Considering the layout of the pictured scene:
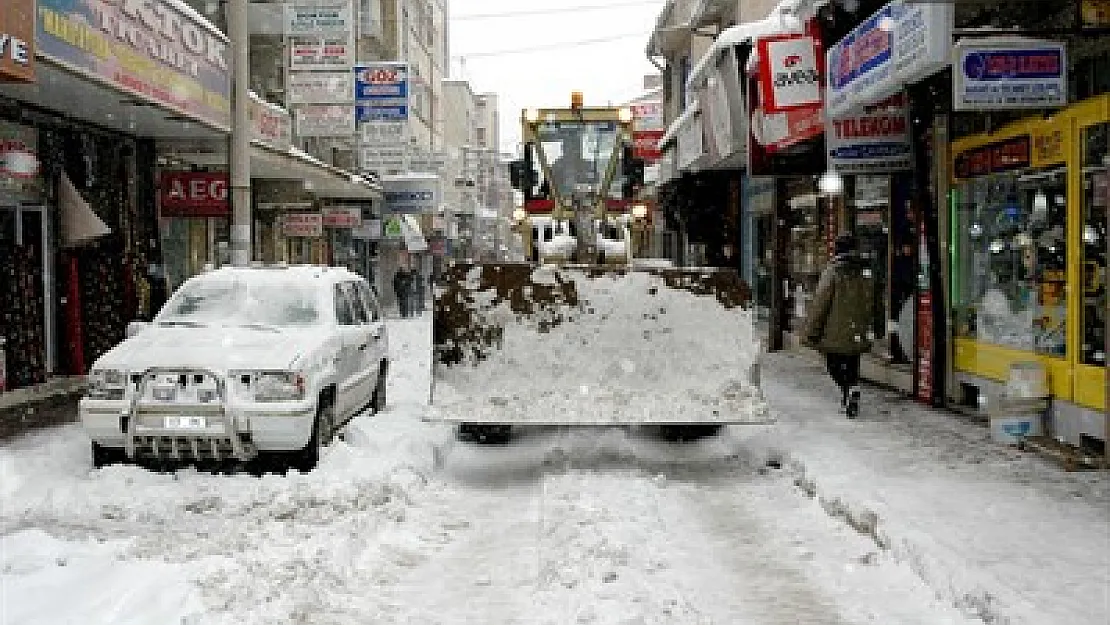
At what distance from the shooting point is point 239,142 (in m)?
14.7

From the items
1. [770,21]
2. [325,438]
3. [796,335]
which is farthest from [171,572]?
[796,335]

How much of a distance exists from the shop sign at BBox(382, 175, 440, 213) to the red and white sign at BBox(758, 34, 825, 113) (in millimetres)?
27414

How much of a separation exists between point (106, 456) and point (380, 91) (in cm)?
1875

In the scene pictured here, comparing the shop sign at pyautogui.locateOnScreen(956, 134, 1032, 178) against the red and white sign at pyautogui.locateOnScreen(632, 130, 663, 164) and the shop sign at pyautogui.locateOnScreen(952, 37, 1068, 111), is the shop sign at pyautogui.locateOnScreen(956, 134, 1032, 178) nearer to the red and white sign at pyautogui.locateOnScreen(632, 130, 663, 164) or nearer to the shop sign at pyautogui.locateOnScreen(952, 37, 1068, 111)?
the shop sign at pyautogui.locateOnScreen(952, 37, 1068, 111)

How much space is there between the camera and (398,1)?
158ft

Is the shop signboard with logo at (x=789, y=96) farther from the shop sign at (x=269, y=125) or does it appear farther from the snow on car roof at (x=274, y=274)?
the shop sign at (x=269, y=125)

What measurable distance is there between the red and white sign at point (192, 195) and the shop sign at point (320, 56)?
17.5 ft

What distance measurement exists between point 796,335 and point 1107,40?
11.3 meters

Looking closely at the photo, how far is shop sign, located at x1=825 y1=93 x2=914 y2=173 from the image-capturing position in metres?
12.8

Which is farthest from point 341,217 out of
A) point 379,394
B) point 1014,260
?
point 1014,260

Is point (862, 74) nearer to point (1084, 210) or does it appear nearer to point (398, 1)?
point (1084, 210)

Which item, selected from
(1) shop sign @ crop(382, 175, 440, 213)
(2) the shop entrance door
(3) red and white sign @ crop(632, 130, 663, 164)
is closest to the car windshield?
(2) the shop entrance door

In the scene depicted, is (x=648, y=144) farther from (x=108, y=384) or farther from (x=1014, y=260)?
(x=108, y=384)

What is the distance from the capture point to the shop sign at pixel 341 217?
107 ft
